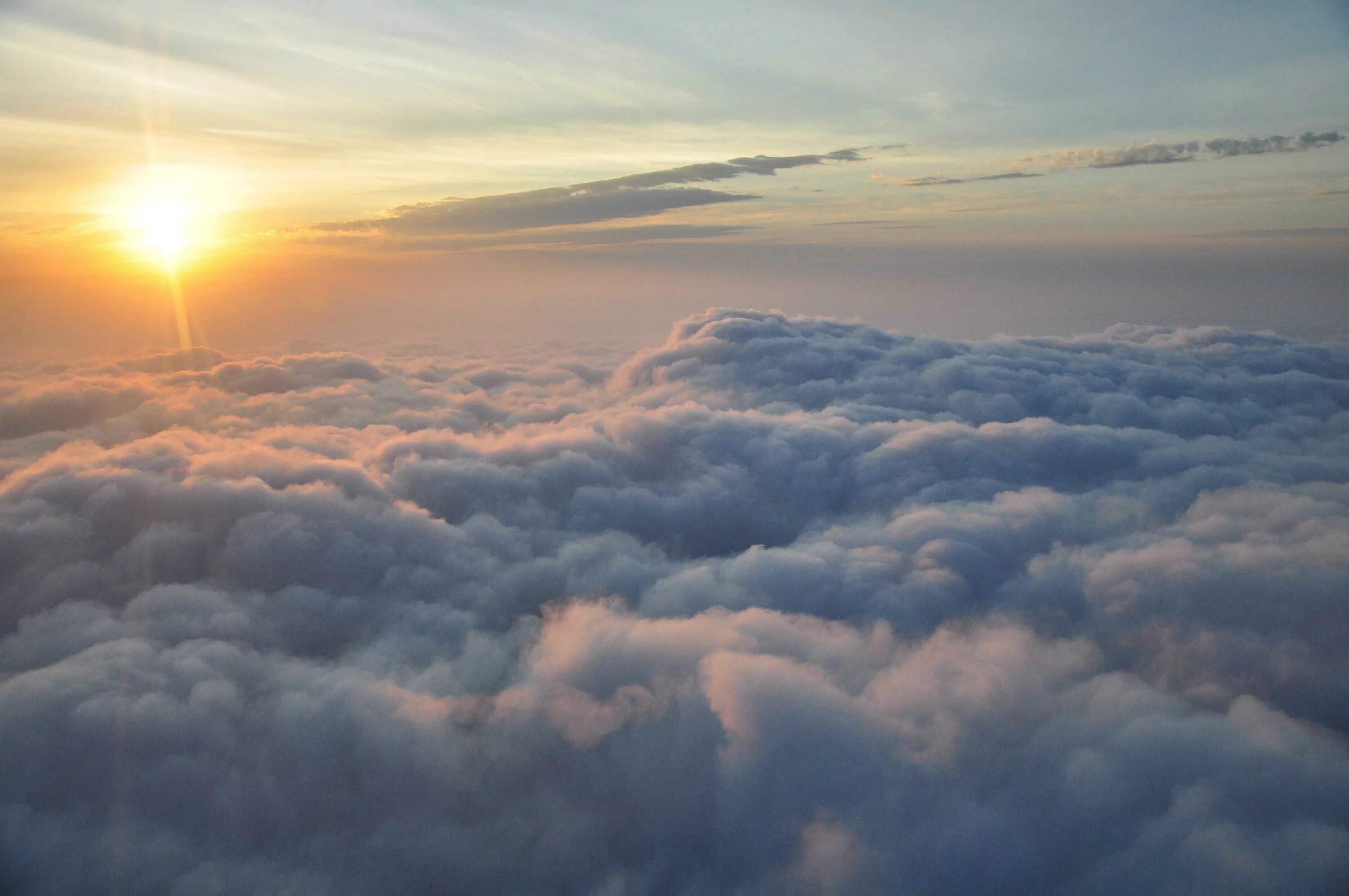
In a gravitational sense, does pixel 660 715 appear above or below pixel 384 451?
below

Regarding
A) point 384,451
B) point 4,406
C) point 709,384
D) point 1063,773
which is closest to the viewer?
point 1063,773

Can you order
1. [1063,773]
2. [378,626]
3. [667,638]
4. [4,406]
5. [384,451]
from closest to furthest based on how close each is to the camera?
[1063,773], [667,638], [378,626], [384,451], [4,406]

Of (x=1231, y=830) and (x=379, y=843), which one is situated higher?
(x=1231, y=830)

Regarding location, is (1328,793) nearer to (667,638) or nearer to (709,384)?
(667,638)

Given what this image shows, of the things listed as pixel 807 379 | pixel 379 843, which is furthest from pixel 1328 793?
pixel 807 379

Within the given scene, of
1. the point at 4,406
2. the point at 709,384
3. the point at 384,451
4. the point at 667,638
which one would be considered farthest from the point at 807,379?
the point at 4,406

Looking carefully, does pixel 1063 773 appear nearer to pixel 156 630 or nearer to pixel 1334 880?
pixel 1334 880

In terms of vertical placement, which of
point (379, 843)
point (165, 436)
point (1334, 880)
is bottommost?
point (379, 843)

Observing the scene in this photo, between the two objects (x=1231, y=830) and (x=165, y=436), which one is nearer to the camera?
(x=1231, y=830)

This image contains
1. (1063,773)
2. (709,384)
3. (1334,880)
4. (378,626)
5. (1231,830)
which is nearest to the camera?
(1334,880)
